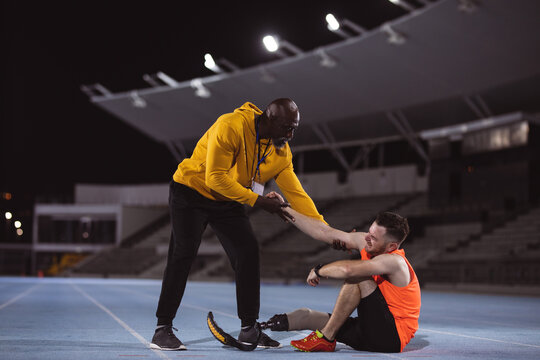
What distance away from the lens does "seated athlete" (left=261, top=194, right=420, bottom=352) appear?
200 inches

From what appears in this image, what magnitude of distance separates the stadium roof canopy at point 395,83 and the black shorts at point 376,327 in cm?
2123

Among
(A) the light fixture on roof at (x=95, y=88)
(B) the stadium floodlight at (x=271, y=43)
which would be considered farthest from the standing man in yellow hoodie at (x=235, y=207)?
(A) the light fixture on roof at (x=95, y=88)

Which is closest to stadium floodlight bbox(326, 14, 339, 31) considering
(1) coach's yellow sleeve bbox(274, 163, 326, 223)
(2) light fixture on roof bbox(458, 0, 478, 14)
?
(2) light fixture on roof bbox(458, 0, 478, 14)

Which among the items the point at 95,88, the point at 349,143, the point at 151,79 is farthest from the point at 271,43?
the point at 95,88

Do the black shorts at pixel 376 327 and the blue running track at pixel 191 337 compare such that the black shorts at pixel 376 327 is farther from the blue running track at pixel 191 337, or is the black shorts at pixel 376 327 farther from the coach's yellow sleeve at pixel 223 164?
the coach's yellow sleeve at pixel 223 164

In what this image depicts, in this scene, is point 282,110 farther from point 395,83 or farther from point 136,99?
point 136,99

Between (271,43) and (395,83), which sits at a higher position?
(271,43)

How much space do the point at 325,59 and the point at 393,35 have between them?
4618mm

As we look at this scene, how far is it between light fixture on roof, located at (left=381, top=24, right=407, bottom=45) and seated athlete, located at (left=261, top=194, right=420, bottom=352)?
2398 centimetres

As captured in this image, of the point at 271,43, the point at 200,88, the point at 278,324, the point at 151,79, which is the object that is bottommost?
the point at 278,324

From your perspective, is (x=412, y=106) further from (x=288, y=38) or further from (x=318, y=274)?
(x=318, y=274)

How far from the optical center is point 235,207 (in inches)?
223

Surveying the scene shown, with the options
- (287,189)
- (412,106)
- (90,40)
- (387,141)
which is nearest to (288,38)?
(412,106)

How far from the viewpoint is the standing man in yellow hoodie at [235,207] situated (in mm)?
5352
